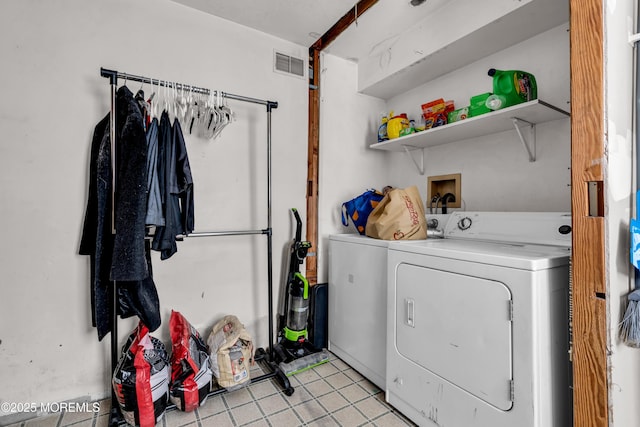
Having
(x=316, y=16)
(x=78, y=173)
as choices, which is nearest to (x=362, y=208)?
(x=316, y=16)

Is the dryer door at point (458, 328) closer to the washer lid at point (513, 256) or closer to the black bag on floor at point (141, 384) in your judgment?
the washer lid at point (513, 256)

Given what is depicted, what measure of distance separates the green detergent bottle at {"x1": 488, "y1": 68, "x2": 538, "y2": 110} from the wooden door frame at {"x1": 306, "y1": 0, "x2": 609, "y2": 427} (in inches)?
24.8

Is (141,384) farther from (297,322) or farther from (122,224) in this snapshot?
(297,322)

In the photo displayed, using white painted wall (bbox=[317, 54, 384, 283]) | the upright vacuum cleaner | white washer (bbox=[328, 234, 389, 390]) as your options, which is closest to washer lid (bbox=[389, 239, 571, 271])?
white washer (bbox=[328, 234, 389, 390])

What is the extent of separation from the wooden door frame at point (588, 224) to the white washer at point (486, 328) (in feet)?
0.41

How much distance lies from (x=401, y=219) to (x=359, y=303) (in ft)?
2.14

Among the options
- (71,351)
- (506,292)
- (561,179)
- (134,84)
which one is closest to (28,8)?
(134,84)

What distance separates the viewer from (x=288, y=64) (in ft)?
7.83

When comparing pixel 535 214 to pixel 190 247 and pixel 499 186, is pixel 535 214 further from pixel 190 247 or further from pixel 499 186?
pixel 190 247

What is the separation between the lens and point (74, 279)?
67.8 inches

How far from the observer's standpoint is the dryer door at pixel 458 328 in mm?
1194

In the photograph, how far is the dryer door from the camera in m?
1.19

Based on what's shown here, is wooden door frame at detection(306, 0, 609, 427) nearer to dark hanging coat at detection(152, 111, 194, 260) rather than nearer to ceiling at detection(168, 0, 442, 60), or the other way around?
ceiling at detection(168, 0, 442, 60)

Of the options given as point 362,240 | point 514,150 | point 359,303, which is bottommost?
point 359,303
